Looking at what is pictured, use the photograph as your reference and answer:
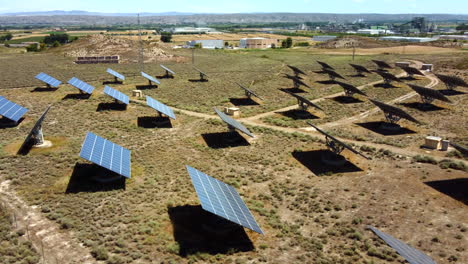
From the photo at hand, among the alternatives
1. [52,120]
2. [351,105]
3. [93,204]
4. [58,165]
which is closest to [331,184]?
[93,204]

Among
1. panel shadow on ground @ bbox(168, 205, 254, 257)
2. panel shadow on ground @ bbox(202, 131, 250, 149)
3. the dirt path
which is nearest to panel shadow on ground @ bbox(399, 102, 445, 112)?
panel shadow on ground @ bbox(202, 131, 250, 149)

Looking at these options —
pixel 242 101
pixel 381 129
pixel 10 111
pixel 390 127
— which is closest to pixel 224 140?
pixel 242 101

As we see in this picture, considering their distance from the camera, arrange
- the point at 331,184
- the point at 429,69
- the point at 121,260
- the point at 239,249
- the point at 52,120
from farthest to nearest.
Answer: the point at 429,69, the point at 52,120, the point at 331,184, the point at 239,249, the point at 121,260

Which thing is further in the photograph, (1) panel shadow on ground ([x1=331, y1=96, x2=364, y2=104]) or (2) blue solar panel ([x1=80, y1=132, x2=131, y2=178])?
(1) panel shadow on ground ([x1=331, y1=96, x2=364, y2=104])

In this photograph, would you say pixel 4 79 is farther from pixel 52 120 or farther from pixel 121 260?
pixel 121 260

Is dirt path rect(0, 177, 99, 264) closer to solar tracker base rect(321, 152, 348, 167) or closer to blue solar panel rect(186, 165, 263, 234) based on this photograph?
blue solar panel rect(186, 165, 263, 234)

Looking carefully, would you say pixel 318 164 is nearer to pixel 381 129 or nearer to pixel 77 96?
pixel 381 129
